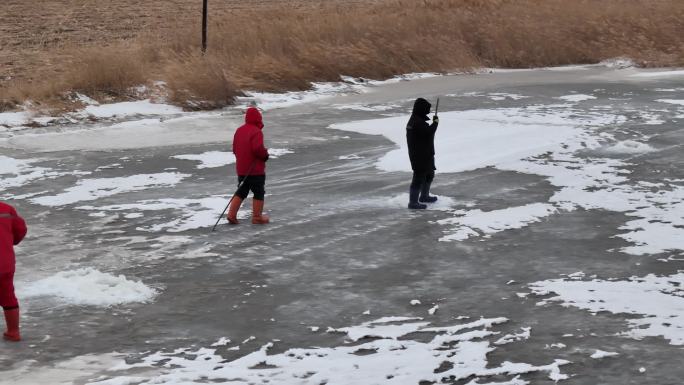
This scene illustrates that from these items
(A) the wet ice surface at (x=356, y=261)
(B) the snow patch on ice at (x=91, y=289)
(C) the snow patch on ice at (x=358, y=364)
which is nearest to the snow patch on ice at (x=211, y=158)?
(A) the wet ice surface at (x=356, y=261)

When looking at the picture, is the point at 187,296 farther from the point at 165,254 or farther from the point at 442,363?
the point at 442,363

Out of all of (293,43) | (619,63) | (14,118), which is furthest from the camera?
(619,63)

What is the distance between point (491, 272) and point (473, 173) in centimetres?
539

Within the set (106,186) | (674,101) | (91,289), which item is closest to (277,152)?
(106,186)

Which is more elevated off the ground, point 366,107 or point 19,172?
point 366,107

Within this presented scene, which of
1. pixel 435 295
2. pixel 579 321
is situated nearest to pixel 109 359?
pixel 435 295

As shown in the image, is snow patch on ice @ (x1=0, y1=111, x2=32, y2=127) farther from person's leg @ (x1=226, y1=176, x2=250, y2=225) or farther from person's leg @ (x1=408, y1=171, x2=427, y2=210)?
person's leg @ (x1=408, y1=171, x2=427, y2=210)

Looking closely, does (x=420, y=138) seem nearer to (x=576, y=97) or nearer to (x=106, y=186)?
(x=106, y=186)

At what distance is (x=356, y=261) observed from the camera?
1133cm

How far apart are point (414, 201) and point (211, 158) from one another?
4682mm

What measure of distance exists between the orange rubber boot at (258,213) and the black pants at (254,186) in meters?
0.07

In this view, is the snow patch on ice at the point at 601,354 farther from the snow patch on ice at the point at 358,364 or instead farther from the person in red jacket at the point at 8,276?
the person in red jacket at the point at 8,276

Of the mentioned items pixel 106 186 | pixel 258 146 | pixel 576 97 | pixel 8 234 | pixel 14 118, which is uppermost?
pixel 258 146

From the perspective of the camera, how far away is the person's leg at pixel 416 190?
44.4 ft
